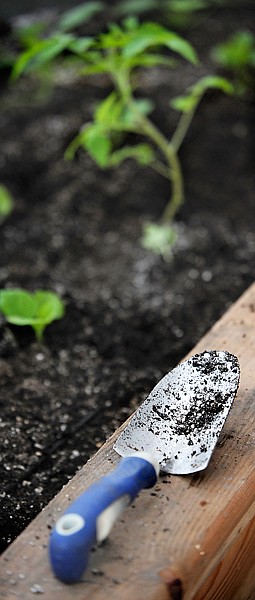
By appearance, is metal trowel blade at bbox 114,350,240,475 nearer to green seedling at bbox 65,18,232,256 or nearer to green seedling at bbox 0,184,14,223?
green seedling at bbox 65,18,232,256

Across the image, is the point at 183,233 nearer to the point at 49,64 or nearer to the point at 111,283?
the point at 111,283

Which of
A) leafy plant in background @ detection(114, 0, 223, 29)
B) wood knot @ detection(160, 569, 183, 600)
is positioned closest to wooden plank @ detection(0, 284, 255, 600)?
wood knot @ detection(160, 569, 183, 600)

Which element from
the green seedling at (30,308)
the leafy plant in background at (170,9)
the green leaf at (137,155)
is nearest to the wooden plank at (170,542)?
the green seedling at (30,308)

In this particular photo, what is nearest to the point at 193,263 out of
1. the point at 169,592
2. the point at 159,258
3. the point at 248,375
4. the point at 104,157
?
the point at 159,258

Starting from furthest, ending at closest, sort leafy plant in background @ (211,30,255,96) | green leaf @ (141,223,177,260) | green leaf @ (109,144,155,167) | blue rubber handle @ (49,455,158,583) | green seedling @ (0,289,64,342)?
leafy plant in background @ (211,30,255,96) → green leaf @ (109,144,155,167) → green leaf @ (141,223,177,260) → green seedling @ (0,289,64,342) → blue rubber handle @ (49,455,158,583)

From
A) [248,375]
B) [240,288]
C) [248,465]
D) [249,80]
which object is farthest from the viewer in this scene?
[249,80]
